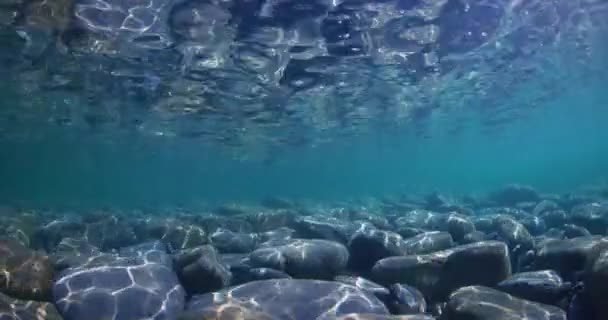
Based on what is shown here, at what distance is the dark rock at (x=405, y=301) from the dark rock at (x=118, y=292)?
A: 3855 mm

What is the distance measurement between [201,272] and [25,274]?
3.07 metres

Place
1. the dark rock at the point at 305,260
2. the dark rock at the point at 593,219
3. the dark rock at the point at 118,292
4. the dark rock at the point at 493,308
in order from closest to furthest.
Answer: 1. the dark rock at the point at 493,308
2. the dark rock at the point at 118,292
3. the dark rock at the point at 305,260
4. the dark rock at the point at 593,219

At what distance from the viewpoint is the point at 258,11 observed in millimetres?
12984

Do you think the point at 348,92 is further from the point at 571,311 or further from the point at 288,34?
the point at 571,311

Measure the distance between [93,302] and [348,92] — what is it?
19.5 metres

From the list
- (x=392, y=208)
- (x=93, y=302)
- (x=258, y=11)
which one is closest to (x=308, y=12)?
(x=258, y=11)

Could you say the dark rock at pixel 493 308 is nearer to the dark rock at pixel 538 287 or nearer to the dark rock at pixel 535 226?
the dark rock at pixel 538 287

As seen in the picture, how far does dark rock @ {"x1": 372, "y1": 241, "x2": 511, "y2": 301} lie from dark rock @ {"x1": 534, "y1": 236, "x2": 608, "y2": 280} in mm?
1237

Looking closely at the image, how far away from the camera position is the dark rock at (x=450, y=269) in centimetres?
833

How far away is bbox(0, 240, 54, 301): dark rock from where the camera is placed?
7.48 meters

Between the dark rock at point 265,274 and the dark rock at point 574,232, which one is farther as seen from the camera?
the dark rock at point 574,232

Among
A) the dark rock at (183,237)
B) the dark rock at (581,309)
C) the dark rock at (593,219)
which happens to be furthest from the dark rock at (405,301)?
the dark rock at (593,219)

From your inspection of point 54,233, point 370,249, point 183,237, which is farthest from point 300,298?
point 54,233

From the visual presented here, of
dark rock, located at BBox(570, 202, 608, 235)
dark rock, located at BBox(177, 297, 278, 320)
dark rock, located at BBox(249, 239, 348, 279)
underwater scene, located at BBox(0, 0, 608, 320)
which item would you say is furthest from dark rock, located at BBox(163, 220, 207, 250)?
dark rock, located at BBox(570, 202, 608, 235)
